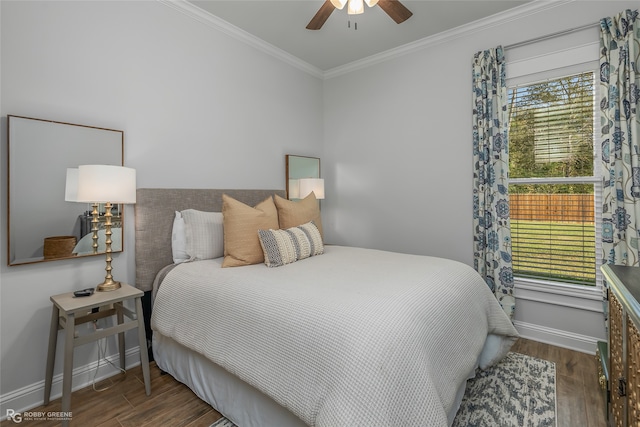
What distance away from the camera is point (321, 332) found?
4.29ft

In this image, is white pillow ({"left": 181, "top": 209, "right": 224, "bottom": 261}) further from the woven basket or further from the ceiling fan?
the ceiling fan

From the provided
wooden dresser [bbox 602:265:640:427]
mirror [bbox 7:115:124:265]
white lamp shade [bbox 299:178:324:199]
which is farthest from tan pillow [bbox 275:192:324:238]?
wooden dresser [bbox 602:265:640:427]

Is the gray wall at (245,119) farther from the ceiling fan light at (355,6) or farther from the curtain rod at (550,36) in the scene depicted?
the ceiling fan light at (355,6)

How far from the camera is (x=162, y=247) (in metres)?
2.45

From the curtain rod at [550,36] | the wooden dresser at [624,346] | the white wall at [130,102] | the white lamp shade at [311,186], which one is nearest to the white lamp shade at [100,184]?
the white wall at [130,102]

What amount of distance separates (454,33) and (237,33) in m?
2.12

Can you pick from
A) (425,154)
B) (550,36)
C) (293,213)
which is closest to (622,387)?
(293,213)

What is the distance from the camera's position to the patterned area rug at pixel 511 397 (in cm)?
172

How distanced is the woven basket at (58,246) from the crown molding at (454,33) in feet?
10.9

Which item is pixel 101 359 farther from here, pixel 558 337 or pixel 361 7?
pixel 558 337

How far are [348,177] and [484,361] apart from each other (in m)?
2.49

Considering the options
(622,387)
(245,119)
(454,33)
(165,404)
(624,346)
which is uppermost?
(454,33)

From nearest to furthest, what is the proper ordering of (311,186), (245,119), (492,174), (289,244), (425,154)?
(289,244)
(492,174)
(245,119)
(425,154)
(311,186)

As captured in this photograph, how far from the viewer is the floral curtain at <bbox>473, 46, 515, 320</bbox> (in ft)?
9.18
